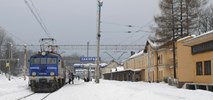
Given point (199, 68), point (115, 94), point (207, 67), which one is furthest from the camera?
point (199, 68)

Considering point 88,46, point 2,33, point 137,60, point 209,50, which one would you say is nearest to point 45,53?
point 209,50


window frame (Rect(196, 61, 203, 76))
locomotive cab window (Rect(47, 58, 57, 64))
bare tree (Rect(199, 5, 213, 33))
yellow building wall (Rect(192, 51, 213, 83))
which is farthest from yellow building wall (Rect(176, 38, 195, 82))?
bare tree (Rect(199, 5, 213, 33))

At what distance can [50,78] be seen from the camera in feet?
117

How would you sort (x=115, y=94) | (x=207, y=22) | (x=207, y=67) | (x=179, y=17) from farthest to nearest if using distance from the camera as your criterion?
(x=207, y=22) < (x=179, y=17) < (x=207, y=67) < (x=115, y=94)

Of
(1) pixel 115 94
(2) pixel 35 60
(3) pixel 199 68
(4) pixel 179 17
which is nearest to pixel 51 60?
(2) pixel 35 60

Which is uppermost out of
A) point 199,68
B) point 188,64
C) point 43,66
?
point 188,64

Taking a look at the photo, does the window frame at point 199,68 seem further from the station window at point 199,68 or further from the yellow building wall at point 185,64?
the yellow building wall at point 185,64

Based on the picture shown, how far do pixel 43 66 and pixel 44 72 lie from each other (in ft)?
1.90

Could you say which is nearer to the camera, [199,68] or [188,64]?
[199,68]

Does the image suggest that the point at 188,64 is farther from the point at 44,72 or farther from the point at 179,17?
the point at 44,72

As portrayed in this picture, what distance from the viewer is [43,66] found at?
36.4 m

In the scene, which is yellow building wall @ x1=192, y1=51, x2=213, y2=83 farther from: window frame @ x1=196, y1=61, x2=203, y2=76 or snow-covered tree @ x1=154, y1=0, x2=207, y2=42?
snow-covered tree @ x1=154, y1=0, x2=207, y2=42

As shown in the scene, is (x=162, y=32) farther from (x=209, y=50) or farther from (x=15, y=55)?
(x=15, y=55)

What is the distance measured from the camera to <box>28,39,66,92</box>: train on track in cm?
3550
